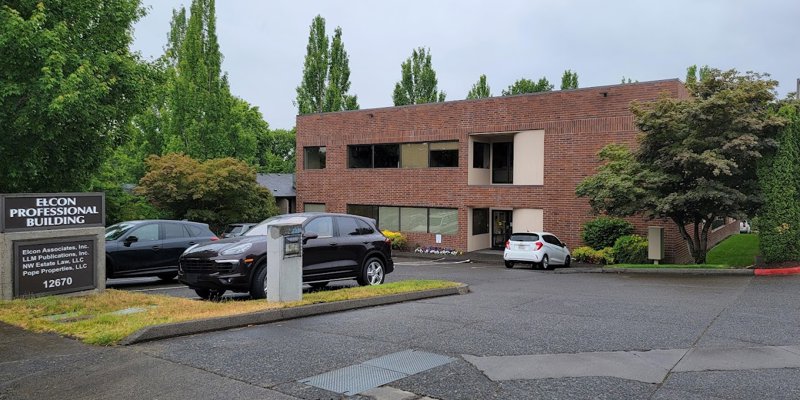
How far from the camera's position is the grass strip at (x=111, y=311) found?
7.49m

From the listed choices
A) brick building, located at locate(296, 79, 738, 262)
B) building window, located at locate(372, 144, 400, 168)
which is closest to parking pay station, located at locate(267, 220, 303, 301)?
brick building, located at locate(296, 79, 738, 262)

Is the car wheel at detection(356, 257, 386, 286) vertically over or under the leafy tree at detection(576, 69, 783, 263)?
under

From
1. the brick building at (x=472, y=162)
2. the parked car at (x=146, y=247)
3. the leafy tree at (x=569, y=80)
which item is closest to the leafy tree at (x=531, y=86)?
the leafy tree at (x=569, y=80)

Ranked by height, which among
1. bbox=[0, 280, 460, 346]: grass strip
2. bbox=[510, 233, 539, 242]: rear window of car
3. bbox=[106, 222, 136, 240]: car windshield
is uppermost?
bbox=[106, 222, 136, 240]: car windshield

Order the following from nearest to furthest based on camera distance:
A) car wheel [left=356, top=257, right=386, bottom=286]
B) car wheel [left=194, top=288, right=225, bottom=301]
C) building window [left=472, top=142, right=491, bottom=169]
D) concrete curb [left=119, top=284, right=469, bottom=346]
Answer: concrete curb [left=119, top=284, right=469, bottom=346]
car wheel [left=194, top=288, right=225, bottom=301]
car wheel [left=356, top=257, right=386, bottom=286]
building window [left=472, top=142, right=491, bottom=169]

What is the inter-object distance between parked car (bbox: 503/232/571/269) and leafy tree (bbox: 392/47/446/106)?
34.0 m

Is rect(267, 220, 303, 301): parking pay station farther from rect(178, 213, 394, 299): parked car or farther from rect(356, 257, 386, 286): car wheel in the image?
rect(356, 257, 386, 286): car wheel

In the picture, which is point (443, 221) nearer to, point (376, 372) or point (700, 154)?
point (700, 154)

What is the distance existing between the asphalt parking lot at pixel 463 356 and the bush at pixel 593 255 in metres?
13.5

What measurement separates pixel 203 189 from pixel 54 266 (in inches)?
757

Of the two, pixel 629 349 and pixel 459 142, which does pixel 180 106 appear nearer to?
pixel 459 142

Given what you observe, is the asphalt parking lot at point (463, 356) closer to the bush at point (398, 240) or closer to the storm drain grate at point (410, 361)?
the storm drain grate at point (410, 361)

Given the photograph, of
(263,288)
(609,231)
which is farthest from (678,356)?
(609,231)

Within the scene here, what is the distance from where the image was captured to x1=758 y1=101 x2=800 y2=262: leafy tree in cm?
1875
